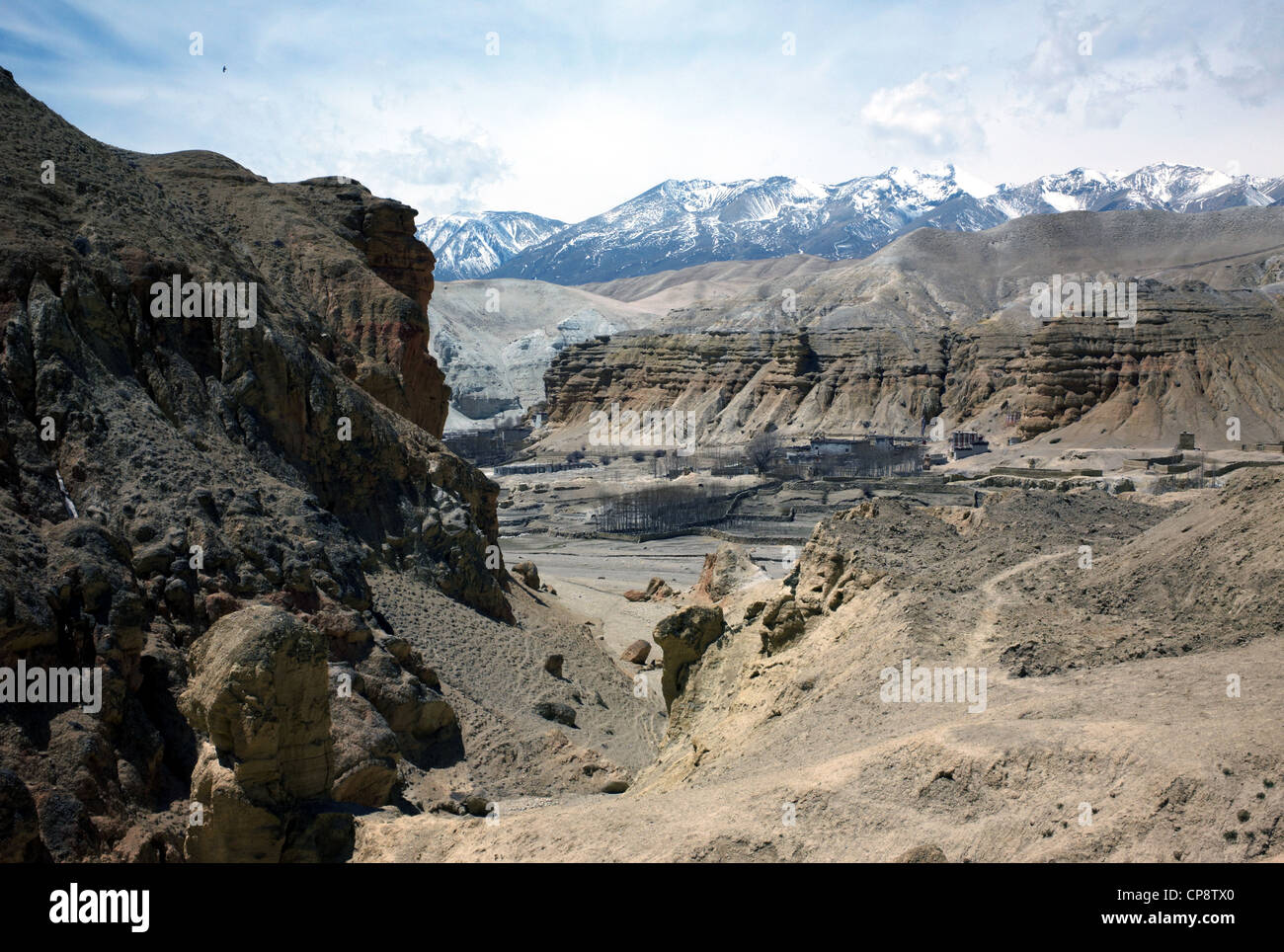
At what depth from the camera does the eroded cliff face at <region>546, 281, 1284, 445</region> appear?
81.9 meters

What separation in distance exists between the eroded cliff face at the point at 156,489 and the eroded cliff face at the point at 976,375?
6814 centimetres

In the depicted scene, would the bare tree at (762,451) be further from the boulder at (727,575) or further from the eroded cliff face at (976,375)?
the boulder at (727,575)

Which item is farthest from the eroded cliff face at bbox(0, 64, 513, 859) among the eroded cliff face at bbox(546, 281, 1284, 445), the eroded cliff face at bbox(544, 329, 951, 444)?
the eroded cliff face at bbox(544, 329, 951, 444)

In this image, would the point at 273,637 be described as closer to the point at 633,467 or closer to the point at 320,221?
the point at 320,221

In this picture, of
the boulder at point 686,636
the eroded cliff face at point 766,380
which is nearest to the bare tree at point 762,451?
the eroded cliff face at point 766,380

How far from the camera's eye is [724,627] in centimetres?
1880

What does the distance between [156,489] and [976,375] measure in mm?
91109

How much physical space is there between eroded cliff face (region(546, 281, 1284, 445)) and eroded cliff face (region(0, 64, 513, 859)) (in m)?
68.1

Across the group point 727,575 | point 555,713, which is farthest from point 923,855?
point 727,575

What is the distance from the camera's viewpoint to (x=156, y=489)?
16547mm

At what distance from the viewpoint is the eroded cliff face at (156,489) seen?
11.9 m

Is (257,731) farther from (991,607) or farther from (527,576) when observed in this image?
(527,576)

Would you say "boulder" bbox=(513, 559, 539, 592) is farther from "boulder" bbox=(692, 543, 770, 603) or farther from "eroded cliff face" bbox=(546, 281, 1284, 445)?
"eroded cliff face" bbox=(546, 281, 1284, 445)
